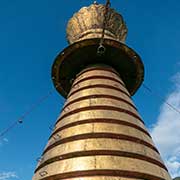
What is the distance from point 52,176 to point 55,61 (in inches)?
198

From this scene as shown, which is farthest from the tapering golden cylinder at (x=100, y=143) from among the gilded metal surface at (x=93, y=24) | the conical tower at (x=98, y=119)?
the gilded metal surface at (x=93, y=24)

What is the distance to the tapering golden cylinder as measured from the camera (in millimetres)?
6199

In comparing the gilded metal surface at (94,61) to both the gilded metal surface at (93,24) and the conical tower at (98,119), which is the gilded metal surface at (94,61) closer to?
the conical tower at (98,119)

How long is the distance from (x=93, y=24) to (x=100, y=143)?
571cm

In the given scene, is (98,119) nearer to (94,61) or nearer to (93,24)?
(94,61)

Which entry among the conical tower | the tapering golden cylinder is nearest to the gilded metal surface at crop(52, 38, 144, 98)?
the conical tower

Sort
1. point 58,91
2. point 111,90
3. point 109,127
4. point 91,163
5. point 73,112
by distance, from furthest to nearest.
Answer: point 58,91 < point 111,90 < point 73,112 < point 109,127 < point 91,163

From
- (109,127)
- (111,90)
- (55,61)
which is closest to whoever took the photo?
(109,127)

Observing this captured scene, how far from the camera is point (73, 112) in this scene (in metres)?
7.92

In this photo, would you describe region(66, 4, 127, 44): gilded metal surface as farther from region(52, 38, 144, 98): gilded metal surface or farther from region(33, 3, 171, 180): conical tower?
region(52, 38, 144, 98): gilded metal surface

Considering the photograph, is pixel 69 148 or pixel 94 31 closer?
pixel 69 148

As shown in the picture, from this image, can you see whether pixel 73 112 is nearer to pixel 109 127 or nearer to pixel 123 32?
pixel 109 127

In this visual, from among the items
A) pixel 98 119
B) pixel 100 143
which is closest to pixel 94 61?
pixel 98 119

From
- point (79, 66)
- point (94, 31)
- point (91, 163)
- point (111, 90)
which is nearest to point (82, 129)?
point (91, 163)
